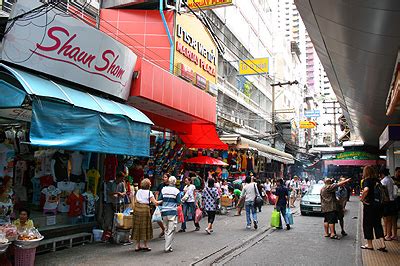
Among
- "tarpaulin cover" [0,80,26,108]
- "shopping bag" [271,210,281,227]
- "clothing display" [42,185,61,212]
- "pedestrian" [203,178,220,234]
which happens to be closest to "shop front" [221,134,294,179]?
"shopping bag" [271,210,281,227]

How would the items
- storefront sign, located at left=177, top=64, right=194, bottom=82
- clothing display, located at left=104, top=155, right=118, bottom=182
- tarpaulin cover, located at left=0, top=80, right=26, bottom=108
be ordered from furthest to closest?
storefront sign, located at left=177, top=64, right=194, bottom=82, clothing display, located at left=104, top=155, right=118, bottom=182, tarpaulin cover, located at left=0, top=80, right=26, bottom=108

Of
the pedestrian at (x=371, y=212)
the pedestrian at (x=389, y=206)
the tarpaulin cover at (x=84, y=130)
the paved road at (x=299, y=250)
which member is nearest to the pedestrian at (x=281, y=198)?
the paved road at (x=299, y=250)

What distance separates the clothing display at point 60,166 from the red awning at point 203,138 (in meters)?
7.37

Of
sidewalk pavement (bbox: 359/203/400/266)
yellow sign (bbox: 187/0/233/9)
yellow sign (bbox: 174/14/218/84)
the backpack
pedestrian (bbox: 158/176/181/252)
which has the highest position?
yellow sign (bbox: 187/0/233/9)

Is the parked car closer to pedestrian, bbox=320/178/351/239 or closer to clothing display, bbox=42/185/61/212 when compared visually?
pedestrian, bbox=320/178/351/239

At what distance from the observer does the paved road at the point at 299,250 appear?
24.7 feet

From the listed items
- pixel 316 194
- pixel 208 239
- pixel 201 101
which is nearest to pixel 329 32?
pixel 208 239

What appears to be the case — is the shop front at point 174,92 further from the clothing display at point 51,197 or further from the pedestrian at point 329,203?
the pedestrian at point 329,203

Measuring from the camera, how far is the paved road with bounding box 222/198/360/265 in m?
7.52

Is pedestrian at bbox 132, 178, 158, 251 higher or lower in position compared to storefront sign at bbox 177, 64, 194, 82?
lower

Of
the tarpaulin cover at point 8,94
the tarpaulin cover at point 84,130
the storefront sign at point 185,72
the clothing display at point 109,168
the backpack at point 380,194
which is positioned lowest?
the backpack at point 380,194

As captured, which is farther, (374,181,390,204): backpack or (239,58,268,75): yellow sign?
(239,58,268,75): yellow sign

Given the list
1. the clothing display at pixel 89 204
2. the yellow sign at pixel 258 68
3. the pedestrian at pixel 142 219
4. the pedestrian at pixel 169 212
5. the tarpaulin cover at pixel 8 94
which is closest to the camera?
the tarpaulin cover at pixel 8 94

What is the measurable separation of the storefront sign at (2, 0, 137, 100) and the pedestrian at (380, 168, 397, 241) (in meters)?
7.73
